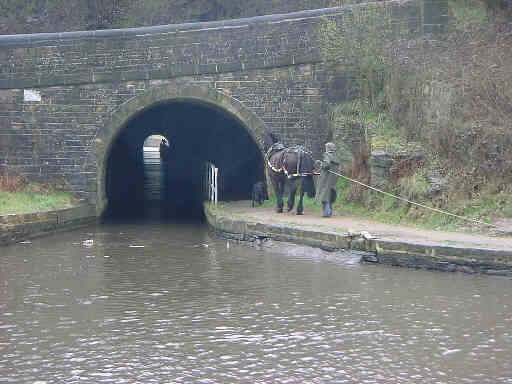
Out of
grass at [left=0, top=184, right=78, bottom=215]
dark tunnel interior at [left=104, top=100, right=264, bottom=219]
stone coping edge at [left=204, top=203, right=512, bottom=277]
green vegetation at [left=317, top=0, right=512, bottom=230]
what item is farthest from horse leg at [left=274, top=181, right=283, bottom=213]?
grass at [left=0, top=184, right=78, bottom=215]

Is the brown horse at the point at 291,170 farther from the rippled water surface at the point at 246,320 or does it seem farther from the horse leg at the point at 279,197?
the rippled water surface at the point at 246,320

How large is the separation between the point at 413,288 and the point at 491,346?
245cm

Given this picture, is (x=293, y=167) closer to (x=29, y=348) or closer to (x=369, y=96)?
(x=369, y=96)

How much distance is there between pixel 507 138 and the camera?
13453mm

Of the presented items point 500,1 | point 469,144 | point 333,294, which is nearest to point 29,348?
point 333,294

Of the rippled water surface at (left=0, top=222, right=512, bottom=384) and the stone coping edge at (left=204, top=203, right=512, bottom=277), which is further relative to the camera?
the stone coping edge at (left=204, top=203, right=512, bottom=277)

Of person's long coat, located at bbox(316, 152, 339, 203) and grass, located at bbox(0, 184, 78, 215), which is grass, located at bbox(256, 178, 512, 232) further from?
grass, located at bbox(0, 184, 78, 215)

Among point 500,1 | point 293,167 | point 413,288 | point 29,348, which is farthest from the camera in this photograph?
point 500,1

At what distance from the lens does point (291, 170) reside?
14828mm

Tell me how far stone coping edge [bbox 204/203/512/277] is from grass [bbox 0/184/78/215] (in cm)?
466

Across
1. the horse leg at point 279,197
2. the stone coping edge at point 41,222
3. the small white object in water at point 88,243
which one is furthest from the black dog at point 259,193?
the small white object in water at point 88,243

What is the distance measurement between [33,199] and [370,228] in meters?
7.63

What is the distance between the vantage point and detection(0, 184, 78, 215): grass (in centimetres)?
1519

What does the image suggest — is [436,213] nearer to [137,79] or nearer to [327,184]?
[327,184]
